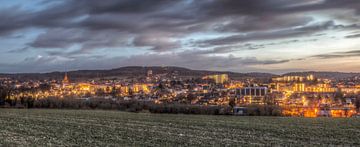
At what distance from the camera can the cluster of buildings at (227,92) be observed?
194 ft

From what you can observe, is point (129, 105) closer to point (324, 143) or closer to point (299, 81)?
point (324, 143)

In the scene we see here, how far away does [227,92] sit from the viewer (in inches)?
3679

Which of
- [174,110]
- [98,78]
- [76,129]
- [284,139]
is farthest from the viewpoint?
[98,78]

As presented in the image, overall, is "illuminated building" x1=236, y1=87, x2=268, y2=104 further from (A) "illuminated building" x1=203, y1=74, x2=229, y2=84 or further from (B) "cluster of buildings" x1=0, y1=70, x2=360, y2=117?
(A) "illuminated building" x1=203, y1=74, x2=229, y2=84

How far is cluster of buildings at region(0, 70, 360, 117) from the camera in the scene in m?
59.0

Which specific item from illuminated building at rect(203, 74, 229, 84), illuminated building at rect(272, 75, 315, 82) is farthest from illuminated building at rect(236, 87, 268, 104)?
illuminated building at rect(203, 74, 229, 84)

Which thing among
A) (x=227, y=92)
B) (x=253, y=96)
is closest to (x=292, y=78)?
(x=227, y=92)

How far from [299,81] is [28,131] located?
4252 inches

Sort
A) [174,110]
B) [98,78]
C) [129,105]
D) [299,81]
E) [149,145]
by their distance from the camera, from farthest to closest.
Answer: [98,78] < [299,81] < [129,105] < [174,110] < [149,145]

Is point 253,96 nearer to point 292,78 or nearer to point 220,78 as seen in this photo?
point 292,78

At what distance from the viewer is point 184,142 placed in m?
19.7

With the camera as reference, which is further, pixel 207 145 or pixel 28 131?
pixel 28 131

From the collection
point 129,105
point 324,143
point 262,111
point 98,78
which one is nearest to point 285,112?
point 262,111

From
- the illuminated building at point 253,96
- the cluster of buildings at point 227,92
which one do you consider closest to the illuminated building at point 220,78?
the cluster of buildings at point 227,92
